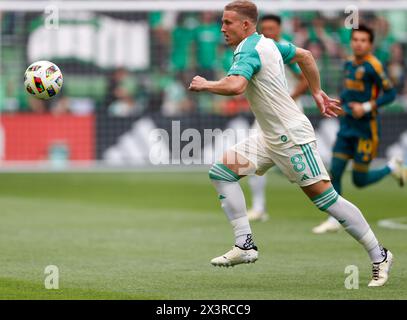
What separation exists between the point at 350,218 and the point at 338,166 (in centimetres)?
458

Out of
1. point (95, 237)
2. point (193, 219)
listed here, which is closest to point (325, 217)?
point (193, 219)

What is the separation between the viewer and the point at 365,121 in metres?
13.7

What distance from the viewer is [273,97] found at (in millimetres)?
9039

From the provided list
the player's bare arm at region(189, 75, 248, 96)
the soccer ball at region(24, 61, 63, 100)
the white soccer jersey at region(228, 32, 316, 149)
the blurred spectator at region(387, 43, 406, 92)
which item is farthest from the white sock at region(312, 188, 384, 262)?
the blurred spectator at region(387, 43, 406, 92)

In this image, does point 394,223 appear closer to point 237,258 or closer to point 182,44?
point 237,258

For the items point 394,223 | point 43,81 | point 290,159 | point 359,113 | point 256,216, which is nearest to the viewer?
point 290,159

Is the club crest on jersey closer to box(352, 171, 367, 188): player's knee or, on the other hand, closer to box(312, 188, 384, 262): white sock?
box(352, 171, 367, 188): player's knee

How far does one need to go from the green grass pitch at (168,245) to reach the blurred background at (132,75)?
3.22m

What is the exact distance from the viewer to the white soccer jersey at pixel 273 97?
890 centimetres

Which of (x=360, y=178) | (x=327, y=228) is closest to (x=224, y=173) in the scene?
(x=327, y=228)

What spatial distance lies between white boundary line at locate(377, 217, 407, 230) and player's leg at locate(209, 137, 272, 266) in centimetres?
492

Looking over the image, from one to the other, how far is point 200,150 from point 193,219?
8376 millimetres

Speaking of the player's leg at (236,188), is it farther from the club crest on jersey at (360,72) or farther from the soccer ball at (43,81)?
the club crest on jersey at (360,72)
